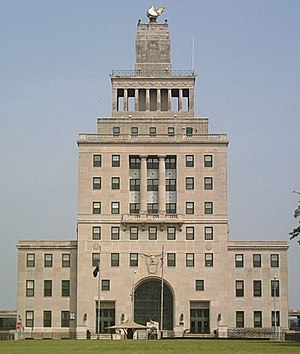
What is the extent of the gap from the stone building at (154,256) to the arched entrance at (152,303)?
0.13 metres

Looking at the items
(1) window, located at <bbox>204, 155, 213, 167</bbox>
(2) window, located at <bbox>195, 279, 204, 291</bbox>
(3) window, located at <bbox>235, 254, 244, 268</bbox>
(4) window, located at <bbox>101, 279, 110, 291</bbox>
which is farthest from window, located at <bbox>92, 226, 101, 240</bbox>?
(3) window, located at <bbox>235, 254, 244, 268</bbox>

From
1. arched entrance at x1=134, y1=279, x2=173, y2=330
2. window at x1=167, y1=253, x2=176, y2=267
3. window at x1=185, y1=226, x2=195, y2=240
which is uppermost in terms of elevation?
window at x1=185, y1=226, x2=195, y2=240

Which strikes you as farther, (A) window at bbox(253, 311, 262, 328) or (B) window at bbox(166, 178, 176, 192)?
(B) window at bbox(166, 178, 176, 192)

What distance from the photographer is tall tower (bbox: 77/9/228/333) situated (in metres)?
122

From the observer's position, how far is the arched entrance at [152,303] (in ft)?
401

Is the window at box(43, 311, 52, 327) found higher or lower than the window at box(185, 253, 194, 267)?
lower

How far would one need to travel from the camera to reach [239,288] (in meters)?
124

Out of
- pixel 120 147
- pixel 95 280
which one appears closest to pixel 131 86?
pixel 120 147

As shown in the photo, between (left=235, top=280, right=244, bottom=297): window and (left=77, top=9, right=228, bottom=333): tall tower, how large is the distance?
96.7 inches

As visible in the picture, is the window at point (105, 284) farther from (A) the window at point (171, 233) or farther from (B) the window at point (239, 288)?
(B) the window at point (239, 288)

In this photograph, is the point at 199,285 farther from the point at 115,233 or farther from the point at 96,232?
the point at 96,232

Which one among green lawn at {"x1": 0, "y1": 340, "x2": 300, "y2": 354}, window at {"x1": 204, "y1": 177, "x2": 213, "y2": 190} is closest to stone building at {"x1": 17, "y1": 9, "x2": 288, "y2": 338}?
window at {"x1": 204, "y1": 177, "x2": 213, "y2": 190}

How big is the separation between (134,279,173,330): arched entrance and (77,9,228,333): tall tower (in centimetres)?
13

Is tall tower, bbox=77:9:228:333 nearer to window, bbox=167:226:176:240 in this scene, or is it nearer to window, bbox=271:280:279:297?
window, bbox=167:226:176:240
